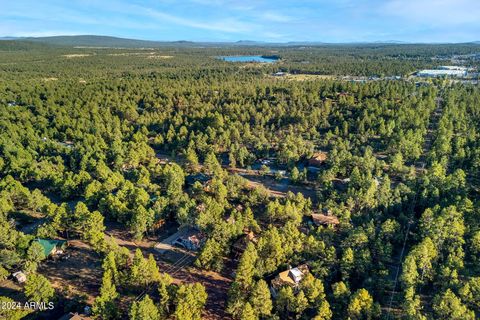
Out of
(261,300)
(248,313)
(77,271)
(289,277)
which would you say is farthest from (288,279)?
(77,271)

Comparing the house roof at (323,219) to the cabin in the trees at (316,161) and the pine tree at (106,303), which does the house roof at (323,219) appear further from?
the pine tree at (106,303)

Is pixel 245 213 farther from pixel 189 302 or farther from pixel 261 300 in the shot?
pixel 189 302

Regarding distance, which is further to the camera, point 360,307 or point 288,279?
point 288,279

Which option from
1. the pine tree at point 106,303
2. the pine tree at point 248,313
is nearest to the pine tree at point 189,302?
the pine tree at point 248,313

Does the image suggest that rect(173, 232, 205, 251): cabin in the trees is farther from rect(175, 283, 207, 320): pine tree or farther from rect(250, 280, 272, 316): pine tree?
rect(250, 280, 272, 316): pine tree

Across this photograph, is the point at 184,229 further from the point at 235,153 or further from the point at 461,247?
the point at 461,247

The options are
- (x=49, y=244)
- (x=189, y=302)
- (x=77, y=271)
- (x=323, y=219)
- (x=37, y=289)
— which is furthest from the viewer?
(x=323, y=219)
